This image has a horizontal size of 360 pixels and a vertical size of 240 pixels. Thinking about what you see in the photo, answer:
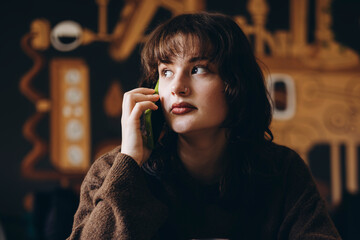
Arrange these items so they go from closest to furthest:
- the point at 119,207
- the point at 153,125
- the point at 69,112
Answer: the point at 119,207, the point at 153,125, the point at 69,112

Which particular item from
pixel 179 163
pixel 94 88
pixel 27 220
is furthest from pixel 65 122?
pixel 179 163

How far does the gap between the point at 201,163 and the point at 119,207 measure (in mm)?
278

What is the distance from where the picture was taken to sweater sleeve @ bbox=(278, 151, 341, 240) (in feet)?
2.77

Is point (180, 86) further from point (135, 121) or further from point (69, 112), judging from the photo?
point (69, 112)

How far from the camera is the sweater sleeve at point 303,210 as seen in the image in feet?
2.77

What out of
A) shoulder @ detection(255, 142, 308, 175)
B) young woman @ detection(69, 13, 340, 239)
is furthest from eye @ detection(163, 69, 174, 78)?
shoulder @ detection(255, 142, 308, 175)

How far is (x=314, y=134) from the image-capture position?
210 centimetres

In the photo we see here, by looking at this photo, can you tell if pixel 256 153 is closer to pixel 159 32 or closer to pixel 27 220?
pixel 159 32

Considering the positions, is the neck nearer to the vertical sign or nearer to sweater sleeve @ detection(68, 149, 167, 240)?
sweater sleeve @ detection(68, 149, 167, 240)

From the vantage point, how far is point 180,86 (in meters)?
0.82

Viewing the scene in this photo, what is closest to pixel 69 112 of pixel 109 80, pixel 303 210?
pixel 109 80

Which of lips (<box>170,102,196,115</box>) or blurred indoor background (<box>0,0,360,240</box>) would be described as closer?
lips (<box>170,102,196,115</box>)

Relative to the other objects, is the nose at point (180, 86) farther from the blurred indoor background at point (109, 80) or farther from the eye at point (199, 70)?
the blurred indoor background at point (109, 80)

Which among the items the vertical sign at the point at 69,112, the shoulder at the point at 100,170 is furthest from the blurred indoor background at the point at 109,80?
the shoulder at the point at 100,170
